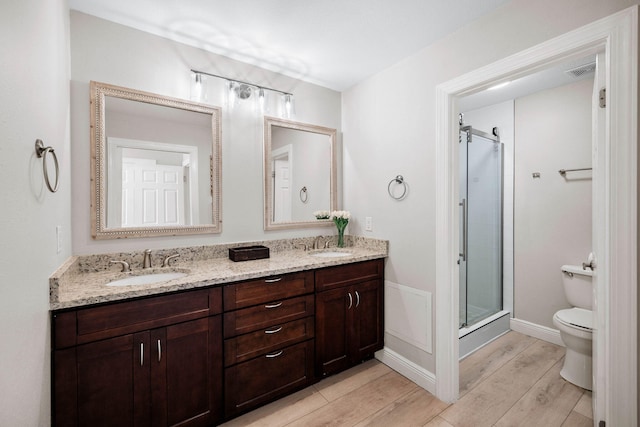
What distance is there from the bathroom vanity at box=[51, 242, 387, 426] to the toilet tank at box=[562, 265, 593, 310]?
1862 mm

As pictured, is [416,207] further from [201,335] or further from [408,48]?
[201,335]

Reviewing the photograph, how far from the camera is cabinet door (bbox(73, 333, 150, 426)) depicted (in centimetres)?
128

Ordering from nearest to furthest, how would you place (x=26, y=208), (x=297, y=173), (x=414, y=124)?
(x=26, y=208)
(x=414, y=124)
(x=297, y=173)

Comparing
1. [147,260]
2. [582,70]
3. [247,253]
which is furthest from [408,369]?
[582,70]

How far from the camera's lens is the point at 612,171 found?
1264mm

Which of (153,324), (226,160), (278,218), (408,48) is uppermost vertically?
(408,48)

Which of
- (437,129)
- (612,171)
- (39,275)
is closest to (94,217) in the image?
(39,275)

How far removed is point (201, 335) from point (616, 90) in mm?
2347

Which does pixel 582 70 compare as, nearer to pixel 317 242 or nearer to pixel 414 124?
pixel 414 124

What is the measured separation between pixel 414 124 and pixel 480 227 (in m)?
1.49

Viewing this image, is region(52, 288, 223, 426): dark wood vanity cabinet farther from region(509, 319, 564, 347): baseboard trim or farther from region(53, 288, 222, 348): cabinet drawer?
region(509, 319, 564, 347): baseboard trim

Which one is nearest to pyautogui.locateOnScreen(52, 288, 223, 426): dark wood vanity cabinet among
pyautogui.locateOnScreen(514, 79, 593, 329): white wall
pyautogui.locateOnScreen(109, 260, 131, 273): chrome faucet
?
pyautogui.locateOnScreen(109, 260, 131, 273): chrome faucet

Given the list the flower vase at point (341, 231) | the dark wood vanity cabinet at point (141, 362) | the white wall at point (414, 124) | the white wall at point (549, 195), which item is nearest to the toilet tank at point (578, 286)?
the white wall at point (549, 195)

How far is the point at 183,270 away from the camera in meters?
1.81
